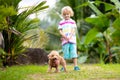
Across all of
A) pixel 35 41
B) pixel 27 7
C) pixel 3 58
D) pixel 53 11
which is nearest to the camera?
pixel 27 7

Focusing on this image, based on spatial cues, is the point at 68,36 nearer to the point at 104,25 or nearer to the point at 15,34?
the point at 15,34

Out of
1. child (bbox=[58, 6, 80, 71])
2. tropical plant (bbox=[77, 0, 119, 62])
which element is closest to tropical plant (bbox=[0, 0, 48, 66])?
child (bbox=[58, 6, 80, 71])

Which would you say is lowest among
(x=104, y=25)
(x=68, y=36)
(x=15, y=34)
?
(x=68, y=36)

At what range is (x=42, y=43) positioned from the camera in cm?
1791

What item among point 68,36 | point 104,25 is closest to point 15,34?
point 68,36

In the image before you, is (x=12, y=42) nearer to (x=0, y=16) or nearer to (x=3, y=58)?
(x=3, y=58)

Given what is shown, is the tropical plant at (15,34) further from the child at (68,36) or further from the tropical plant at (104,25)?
the tropical plant at (104,25)

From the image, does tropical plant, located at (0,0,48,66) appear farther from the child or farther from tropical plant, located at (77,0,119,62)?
tropical plant, located at (77,0,119,62)

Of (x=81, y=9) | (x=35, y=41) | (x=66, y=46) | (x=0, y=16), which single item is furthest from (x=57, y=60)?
(x=81, y=9)

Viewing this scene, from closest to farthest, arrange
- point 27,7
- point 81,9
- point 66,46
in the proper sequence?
point 66,46
point 27,7
point 81,9

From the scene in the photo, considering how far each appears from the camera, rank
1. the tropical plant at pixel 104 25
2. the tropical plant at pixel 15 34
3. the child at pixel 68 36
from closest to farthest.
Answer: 1. the child at pixel 68 36
2. the tropical plant at pixel 15 34
3. the tropical plant at pixel 104 25

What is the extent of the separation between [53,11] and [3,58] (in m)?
12.7

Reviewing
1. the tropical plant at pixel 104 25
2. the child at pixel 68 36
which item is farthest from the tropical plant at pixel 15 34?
the tropical plant at pixel 104 25

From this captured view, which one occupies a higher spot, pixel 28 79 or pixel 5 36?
pixel 5 36
